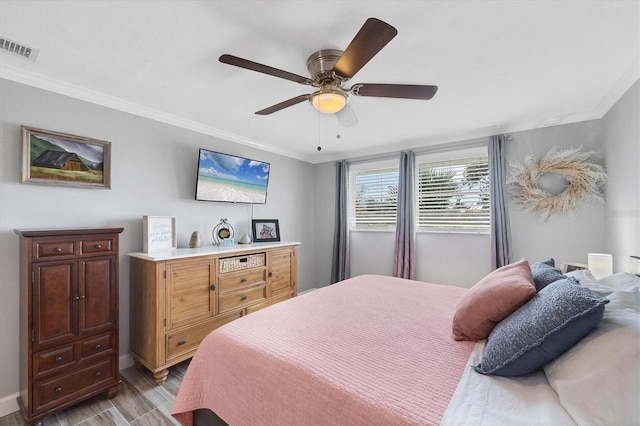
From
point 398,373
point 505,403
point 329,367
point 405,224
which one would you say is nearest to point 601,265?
point 405,224

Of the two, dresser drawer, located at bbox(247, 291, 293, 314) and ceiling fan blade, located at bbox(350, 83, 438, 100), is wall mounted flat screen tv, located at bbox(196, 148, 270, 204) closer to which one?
dresser drawer, located at bbox(247, 291, 293, 314)

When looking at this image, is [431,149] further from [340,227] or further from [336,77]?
[336,77]

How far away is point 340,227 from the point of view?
172 inches

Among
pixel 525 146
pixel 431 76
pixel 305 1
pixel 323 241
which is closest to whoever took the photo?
pixel 305 1

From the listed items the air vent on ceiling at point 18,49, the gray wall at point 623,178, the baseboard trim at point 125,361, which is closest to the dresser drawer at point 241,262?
the baseboard trim at point 125,361

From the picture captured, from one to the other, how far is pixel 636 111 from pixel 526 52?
1053 mm

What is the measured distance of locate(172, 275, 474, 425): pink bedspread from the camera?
0.94 m

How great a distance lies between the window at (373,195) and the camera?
4.09 metres

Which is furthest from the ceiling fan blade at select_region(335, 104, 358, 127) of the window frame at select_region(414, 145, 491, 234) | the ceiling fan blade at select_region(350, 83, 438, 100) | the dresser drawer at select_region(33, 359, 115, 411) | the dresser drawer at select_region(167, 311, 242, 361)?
Answer: the dresser drawer at select_region(33, 359, 115, 411)

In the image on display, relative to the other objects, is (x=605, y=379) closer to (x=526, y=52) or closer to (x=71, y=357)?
(x=526, y=52)

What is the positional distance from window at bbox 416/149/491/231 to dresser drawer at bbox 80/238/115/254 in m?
3.50

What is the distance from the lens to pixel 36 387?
1761 mm

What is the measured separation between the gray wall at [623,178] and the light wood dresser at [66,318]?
4.10 m

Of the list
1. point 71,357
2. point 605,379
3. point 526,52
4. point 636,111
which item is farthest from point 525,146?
point 71,357
